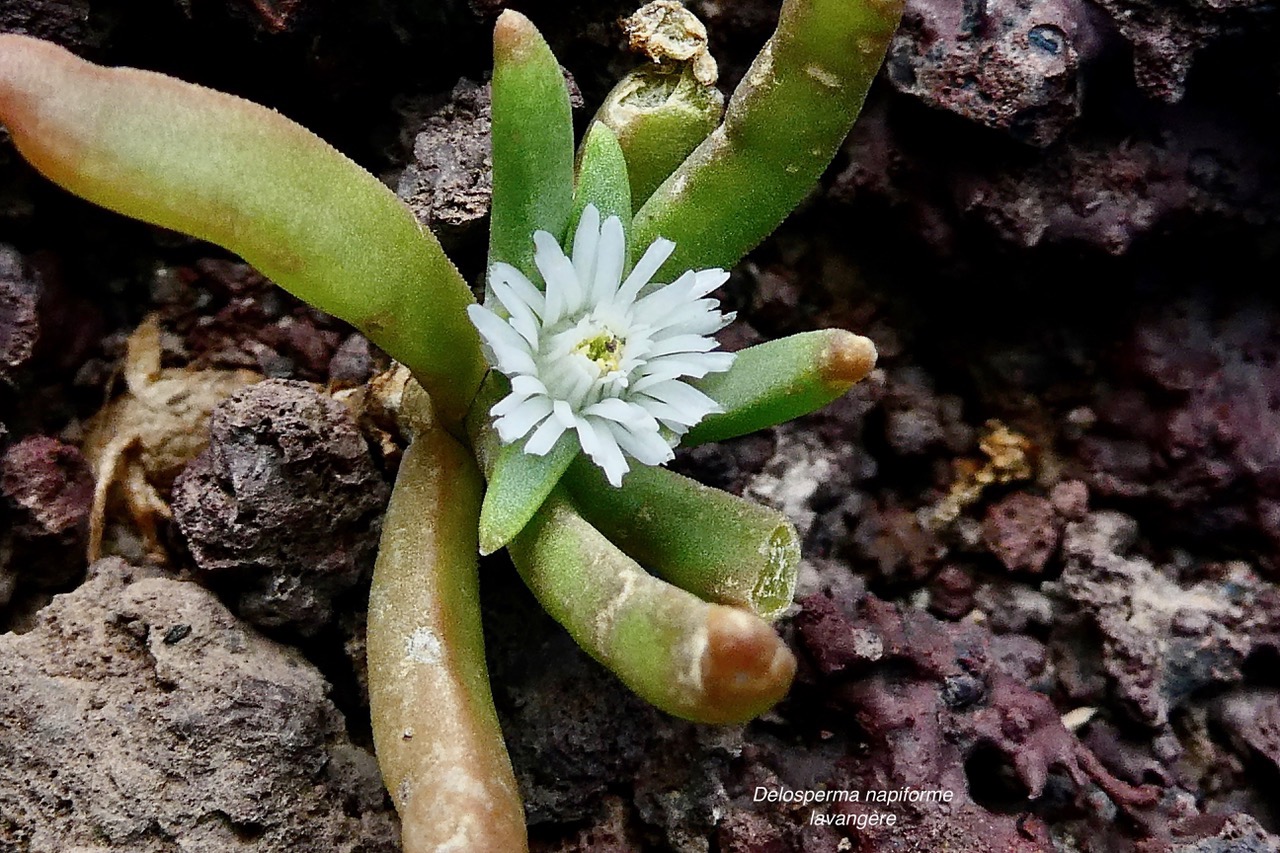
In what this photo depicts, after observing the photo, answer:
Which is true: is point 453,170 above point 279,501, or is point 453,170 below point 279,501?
above

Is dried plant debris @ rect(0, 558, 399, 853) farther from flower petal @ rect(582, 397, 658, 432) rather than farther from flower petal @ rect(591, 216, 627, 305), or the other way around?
flower petal @ rect(591, 216, 627, 305)

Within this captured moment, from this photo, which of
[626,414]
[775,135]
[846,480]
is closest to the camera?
[626,414]

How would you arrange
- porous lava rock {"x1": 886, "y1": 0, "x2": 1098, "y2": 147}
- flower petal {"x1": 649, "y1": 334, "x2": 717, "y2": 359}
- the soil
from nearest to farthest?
flower petal {"x1": 649, "y1": 334, "x2": 717, "y2": 359}, the soil, porous lava rock {"x1": 886, "y1": 0, "x2": 1098, "y2": 147}

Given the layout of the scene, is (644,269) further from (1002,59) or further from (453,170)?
(1002,59)

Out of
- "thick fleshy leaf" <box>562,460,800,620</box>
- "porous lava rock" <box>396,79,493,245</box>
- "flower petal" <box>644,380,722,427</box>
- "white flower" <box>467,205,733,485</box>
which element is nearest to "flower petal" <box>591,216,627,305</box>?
"white flower" <box>467,205,733,485</box>

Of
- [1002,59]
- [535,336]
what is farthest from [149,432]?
[1002,59]

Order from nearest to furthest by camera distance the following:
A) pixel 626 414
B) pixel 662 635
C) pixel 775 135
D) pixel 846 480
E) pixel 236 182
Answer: pixel 662 635 < pixel 236 182 < pixel 626 414 < pixel 775 135 < pixel 846 480

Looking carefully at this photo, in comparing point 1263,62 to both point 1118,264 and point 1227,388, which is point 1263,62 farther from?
point 1227,388
